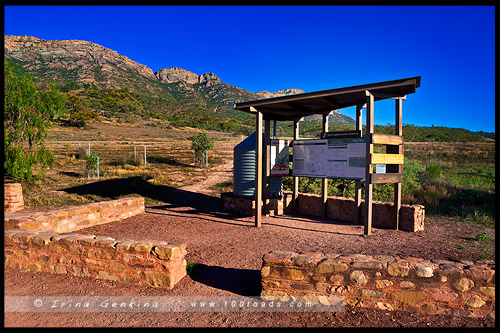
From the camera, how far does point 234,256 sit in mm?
5301

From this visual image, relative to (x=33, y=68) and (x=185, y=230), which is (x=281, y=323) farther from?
(x=33, y=68)

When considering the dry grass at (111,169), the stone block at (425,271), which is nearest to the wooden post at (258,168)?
the stone block at (425,271)

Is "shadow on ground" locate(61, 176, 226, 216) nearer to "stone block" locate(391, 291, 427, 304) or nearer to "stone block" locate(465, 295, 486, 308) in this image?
"stone block" locate(391, 291, 427, 304)

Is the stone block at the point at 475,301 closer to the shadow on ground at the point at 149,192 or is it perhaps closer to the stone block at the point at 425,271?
the stone block at the point at 425,271

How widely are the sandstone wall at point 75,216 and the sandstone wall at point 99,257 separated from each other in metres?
1.28

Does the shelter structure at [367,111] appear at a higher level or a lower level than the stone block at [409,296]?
higher

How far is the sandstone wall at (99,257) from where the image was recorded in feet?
13.0

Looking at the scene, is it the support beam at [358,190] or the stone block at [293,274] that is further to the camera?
the support beam at [358,190]

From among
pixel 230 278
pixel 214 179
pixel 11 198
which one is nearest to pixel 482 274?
pixel 230 278

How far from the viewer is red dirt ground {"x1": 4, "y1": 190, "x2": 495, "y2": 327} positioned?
3.18 meters

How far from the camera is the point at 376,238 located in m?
6.24

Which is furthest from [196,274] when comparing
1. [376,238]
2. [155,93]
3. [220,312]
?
[155,93]

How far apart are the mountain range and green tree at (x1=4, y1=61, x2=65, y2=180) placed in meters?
41.9

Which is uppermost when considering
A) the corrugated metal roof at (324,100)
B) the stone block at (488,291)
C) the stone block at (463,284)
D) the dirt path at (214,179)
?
the corrugated metal roof at (324,100)
